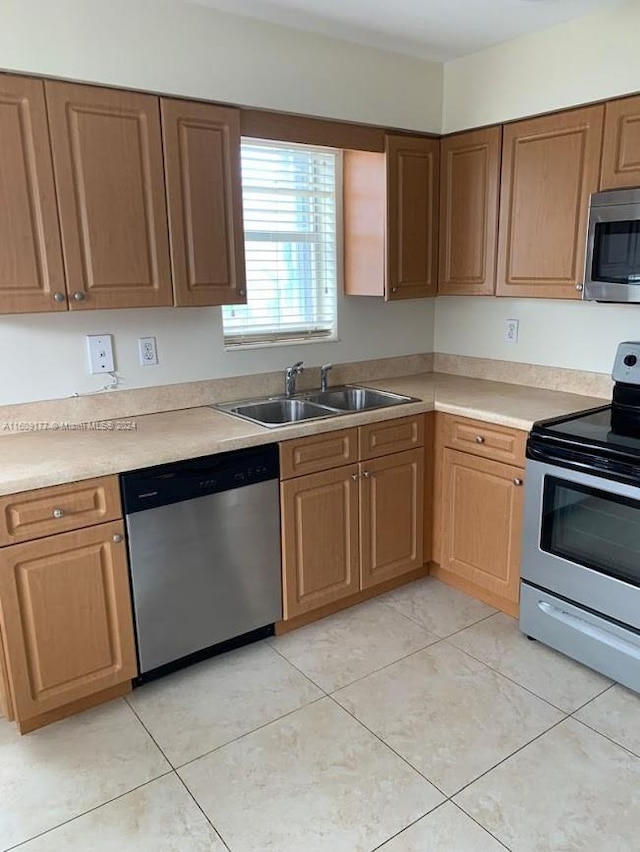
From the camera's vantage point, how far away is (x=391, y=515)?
9.31ft

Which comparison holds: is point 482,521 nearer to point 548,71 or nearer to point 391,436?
point 391,436

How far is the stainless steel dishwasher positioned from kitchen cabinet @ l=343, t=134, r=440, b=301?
3.73 ft

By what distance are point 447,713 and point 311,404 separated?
54.3 inches

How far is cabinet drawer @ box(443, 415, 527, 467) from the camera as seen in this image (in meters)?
2.53

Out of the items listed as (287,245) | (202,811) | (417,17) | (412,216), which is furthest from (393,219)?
(202,811)

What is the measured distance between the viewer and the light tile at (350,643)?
2.41m

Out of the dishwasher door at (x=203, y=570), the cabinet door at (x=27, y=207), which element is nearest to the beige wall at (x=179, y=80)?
the cabinet door at (x=27, y=207)

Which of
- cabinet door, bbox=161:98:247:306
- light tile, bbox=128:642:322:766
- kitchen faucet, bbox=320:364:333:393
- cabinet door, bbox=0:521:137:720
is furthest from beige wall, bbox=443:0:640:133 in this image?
light tile, bbox=128:642:322:766

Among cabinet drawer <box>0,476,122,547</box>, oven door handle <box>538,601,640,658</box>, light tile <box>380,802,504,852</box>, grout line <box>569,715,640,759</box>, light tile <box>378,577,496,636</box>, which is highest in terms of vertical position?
cabinet drawer <box>0,476,122,547</box>

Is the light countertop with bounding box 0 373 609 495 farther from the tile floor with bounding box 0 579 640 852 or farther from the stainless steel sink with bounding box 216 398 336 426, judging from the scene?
the tile floor with bounding box 0 579 640 852

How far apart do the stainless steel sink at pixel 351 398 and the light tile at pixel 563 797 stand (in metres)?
1.55

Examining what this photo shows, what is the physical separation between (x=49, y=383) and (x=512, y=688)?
2057mm

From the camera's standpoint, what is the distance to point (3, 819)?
177 cm

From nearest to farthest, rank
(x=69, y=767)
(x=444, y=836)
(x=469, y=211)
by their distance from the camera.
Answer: (x=444, y=836) → (x=69, y=767) → (x=469, y=211)
